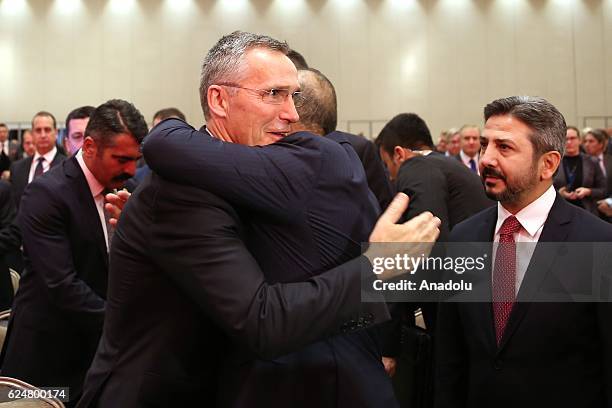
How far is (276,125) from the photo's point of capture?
1.75 m

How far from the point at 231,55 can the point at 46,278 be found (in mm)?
1479

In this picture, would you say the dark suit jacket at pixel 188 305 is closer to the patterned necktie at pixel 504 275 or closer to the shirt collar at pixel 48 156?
the patterned necktie at pixel 504 275

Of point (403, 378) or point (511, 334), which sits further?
point (403, 378)

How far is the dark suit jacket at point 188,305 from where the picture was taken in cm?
150

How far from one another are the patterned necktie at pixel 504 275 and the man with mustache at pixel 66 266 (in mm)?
1451

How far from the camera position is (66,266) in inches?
110

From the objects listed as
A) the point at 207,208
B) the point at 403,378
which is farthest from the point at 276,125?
the point at 403,378

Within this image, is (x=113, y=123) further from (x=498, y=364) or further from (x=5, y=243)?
(x=498, y=364)

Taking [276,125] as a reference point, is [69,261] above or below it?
below

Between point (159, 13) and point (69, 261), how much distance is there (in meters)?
12.7

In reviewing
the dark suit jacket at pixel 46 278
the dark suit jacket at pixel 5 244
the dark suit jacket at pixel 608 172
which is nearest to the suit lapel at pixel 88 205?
the dark suit jacket at pixel 46 278

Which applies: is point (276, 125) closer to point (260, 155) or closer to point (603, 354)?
point (260, 155)

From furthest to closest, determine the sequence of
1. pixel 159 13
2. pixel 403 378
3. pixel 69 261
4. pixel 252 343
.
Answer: pixel 159 13
pixel 403 378
pixel 69 261
pixel 252 343

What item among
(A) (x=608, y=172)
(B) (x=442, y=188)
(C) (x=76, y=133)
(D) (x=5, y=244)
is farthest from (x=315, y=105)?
(A) (x=608, y=172)
